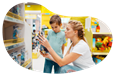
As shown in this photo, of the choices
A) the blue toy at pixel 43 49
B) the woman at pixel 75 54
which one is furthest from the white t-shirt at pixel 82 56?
the blue toy at pixel 43 49

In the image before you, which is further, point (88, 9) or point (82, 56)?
point (88, 9)

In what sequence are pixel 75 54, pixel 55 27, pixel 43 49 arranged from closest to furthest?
pixel 75 54 < pixel 43 49 < pixel 55 27

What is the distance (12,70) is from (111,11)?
86 centimetres

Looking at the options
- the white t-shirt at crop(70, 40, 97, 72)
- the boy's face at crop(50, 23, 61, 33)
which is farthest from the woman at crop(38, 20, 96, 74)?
the boy's face at crop(50, 23, 61, 33)

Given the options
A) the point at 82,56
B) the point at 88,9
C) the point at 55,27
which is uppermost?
the point at 88,9

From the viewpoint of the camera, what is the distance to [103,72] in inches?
18.7

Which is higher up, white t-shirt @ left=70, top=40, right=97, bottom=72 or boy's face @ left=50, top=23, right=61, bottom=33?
boy's face @ left=50, top=23, right=61, bottom=33

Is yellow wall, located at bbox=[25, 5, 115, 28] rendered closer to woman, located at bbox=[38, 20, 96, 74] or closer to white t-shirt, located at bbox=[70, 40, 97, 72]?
woman, located at bbox=[38, 20, 96, 74]

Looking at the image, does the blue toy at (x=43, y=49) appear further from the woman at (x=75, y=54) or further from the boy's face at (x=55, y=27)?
the boy's face at (x=55, y=27)

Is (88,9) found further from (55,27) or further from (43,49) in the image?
(43,49)

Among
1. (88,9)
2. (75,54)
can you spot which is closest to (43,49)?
(75,54)

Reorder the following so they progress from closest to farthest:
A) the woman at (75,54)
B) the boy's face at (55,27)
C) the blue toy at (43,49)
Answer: the woman at (75,54)
the blue toy at (43,49)
the boy's face at (55,27)

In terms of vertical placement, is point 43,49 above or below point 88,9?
below

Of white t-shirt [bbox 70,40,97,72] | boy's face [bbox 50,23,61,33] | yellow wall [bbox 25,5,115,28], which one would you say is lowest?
white t-shirt [bbox 70,40,97,72]
